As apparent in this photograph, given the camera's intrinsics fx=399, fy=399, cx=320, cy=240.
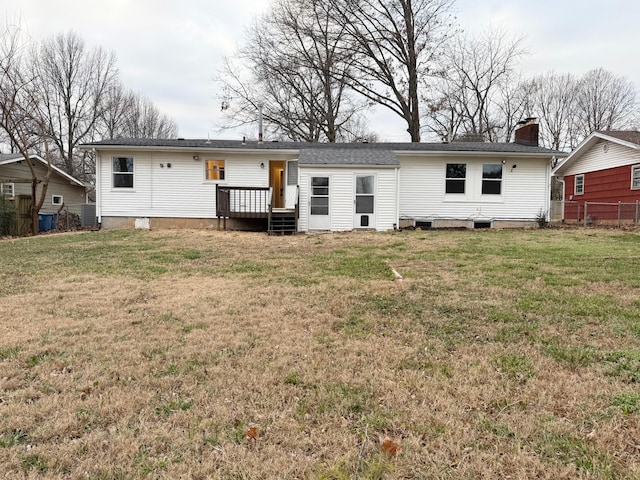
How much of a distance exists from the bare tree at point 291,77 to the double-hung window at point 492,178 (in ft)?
38.0

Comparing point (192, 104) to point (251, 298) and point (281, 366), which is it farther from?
point (281, 366)

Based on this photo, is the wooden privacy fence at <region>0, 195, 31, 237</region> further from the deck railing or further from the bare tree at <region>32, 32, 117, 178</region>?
the bare tree at <region>32, 32, 117, 178</region>

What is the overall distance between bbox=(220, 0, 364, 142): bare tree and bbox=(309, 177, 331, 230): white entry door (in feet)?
39.9

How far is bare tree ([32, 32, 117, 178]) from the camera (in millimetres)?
28047

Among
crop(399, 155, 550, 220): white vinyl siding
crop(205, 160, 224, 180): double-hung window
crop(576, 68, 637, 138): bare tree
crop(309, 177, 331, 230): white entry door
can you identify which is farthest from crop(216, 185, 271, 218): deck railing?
crop(576, 68, 637, 138): bare tree

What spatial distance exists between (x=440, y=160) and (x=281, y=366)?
12.7 m

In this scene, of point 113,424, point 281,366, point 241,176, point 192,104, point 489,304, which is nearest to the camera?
point 113,424

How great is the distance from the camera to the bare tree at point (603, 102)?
3169cm

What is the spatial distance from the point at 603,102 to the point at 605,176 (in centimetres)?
2032

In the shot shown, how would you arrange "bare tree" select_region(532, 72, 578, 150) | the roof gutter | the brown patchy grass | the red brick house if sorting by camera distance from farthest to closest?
1. "bare tree" select_region(532, 72, 578, 150)
2. the red brick house
3. the roof gutter
4. the brown patchy grass

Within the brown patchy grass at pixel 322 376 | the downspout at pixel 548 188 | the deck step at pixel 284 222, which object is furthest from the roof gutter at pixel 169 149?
the downspout at pixel 548 188

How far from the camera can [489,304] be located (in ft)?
14.6

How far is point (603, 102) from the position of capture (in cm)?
3241

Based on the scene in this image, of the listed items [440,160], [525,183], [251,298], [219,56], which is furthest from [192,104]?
[251,298]
